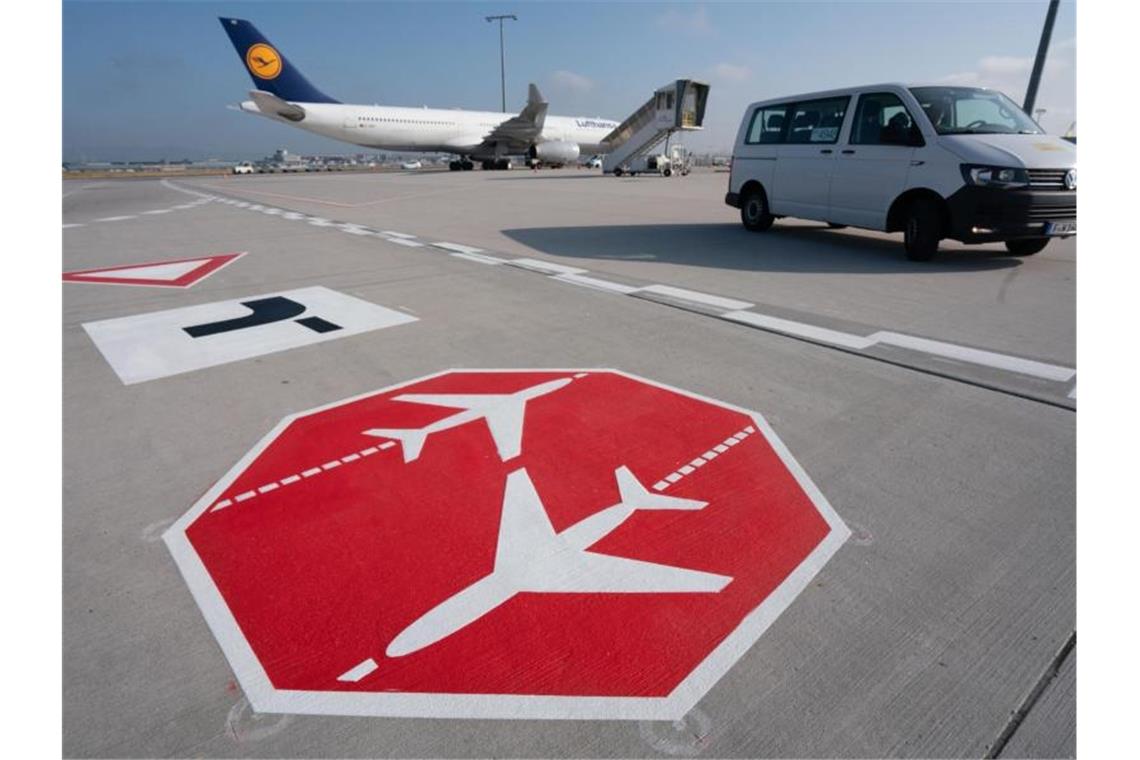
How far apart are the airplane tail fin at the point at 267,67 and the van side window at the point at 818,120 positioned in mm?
38986

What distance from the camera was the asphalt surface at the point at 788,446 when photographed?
4.89 feet

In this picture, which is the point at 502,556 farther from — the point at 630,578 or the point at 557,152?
the point at 557,152

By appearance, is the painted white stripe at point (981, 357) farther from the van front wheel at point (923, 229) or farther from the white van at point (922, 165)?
the van front wheel at point (923, 229)

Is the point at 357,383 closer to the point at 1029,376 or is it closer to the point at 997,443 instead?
the point at 997,443

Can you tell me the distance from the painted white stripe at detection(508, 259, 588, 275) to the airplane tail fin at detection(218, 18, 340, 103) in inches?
1519

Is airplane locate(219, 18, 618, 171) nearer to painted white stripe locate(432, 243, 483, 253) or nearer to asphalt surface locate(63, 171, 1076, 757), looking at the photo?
painted white stripe locate(432, 243, 483, 253)

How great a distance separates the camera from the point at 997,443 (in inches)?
113

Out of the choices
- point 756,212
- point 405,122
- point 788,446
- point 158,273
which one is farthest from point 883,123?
point 405,122

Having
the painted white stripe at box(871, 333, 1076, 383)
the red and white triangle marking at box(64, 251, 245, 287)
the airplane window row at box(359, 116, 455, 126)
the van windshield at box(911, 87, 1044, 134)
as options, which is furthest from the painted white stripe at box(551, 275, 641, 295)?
the airplane window row at box(359, 116, 455, 126)

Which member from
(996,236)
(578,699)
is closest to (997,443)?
(578,699)

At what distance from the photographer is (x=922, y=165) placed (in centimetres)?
672

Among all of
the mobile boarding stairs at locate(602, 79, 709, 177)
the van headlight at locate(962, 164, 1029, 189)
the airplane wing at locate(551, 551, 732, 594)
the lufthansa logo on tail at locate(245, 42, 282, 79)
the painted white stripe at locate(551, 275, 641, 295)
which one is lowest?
the airplane wing at locate(551, 551, 732, 594)

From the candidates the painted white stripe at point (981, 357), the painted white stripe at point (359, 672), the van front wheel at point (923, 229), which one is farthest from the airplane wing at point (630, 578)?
the van front wheel at point (923, 229)

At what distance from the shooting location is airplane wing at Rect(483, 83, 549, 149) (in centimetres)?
3866
